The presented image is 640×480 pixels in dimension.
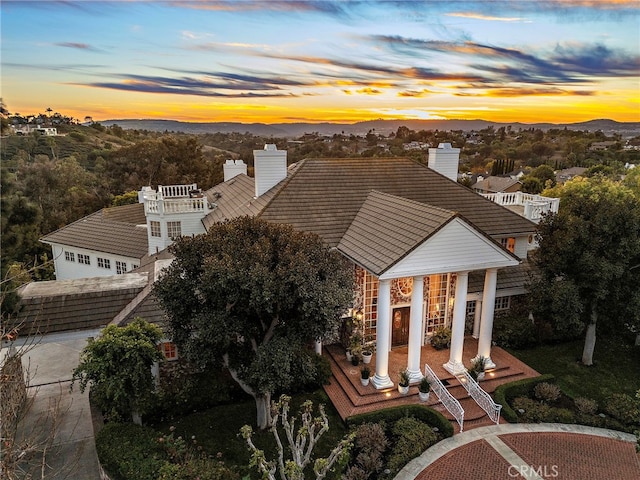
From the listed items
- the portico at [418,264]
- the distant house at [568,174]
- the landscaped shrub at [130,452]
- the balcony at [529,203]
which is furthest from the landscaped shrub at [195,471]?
the distant house at [568,174]

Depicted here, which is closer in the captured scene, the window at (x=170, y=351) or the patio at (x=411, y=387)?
the patio at (x=411, y=387)

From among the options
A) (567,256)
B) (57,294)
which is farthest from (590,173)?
(57,294)

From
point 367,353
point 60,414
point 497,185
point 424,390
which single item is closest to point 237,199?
point 367,353

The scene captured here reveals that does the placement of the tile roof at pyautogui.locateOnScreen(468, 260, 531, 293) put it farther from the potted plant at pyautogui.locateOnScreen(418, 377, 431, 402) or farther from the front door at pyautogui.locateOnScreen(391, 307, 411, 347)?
the potted plant at pyautogui.locateOnScreen(418, 377, 431, 402)

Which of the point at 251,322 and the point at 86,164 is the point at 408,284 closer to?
the point at 251,322

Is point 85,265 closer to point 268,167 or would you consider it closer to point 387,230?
point 268,167

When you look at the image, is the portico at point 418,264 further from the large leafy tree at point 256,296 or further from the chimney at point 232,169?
the chimney at point 232,169
